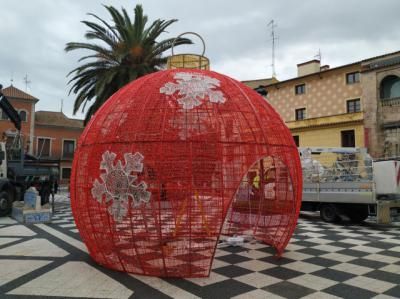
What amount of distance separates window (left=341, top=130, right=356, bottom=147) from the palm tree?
16.2 m

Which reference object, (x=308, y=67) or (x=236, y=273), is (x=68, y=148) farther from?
(x=236, y=273)

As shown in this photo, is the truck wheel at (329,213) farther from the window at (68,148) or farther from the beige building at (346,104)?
the window at (68,148)

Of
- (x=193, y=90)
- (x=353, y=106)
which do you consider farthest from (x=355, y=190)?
(x=353, y=106)

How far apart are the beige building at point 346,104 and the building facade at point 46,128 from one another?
23.7m

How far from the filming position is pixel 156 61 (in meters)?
16.2

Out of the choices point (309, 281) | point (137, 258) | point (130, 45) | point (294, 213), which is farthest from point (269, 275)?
point (130, 45)

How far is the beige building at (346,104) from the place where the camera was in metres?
22.8

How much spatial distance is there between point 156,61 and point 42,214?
28.7 ft

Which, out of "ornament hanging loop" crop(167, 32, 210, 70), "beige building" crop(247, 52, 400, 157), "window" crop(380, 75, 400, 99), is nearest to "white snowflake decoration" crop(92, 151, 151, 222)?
"ornament hanging loop" crop(167, 32, 210, 70)

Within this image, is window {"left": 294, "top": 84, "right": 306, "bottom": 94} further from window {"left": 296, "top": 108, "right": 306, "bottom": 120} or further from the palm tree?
the palm tree

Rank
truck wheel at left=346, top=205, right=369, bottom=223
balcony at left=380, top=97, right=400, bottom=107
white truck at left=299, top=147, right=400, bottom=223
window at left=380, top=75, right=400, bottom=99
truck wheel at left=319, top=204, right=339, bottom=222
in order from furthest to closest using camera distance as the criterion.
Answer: window at left=380, top=75, right=400, bottom=99
balcony at left=380, top=97, right=400, bottom=107
truck wheel at left=319, top=204, right=339, bottom=222
truck wheel at left=346, top=205, right=369, bottom=223
white truck at left=299, top=147, right=400, bottom=223

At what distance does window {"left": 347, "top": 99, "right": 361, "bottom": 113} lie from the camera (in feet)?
84.2

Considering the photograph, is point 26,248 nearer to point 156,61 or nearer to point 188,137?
point 188,137

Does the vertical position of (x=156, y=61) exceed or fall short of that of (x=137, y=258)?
it exceeds it
